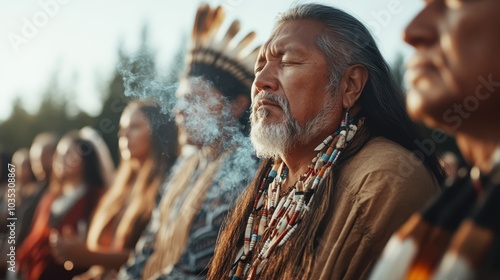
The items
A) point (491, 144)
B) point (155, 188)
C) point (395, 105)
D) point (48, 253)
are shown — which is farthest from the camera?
point (48, 253)

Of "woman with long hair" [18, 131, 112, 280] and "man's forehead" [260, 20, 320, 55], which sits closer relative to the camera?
"man's forehead" [260, 20, 320, 55]

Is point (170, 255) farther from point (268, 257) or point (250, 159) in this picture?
point (268, 257)

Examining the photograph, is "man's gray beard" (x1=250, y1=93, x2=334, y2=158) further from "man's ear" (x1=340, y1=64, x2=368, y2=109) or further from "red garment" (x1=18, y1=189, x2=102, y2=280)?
"red garment" (x1=18, y1=189, x2=102, y2=280)

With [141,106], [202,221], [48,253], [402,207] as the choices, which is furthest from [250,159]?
[48,253]

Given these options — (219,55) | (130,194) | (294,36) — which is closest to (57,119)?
(130,194)

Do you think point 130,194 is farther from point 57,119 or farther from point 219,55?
point 57,119

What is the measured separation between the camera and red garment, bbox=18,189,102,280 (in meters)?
6.33

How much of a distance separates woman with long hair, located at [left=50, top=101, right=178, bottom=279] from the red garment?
40 cm

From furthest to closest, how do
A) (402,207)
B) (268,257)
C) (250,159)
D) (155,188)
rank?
1. (155,188)
2. (250,159)
3. (268,257)
4. (402,207)

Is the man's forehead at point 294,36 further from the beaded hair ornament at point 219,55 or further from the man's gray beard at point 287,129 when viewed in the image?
the beaded hair ornament at point 219,55

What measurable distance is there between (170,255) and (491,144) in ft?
9.73

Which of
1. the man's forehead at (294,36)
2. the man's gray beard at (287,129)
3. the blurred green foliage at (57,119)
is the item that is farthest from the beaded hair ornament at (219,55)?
the blurred green foliage at (57,119)

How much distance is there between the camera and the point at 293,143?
A: 9.84 ft

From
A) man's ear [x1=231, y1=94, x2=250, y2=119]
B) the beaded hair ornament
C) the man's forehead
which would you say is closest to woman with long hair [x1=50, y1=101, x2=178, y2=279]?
the beaded hair ornament
